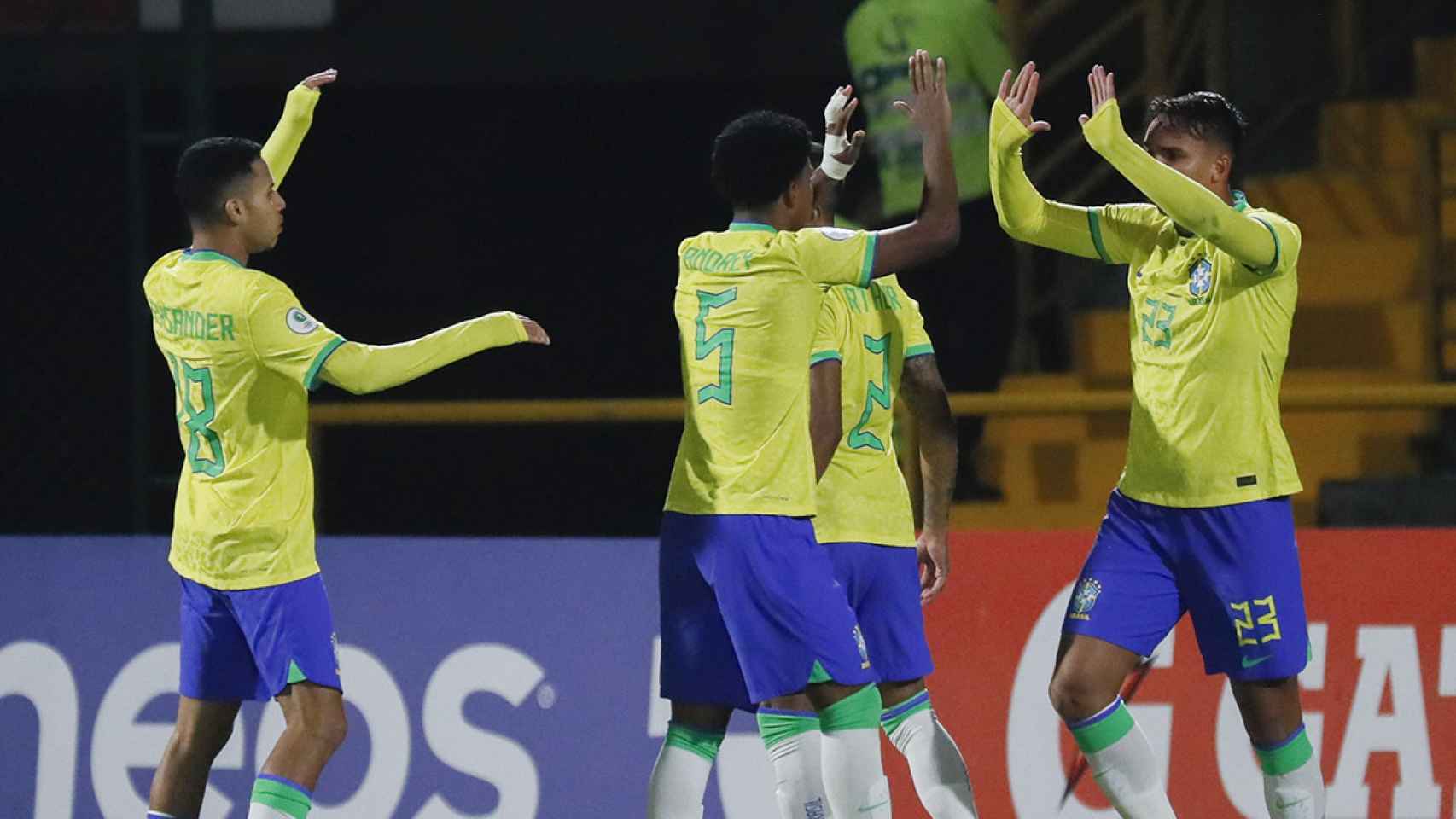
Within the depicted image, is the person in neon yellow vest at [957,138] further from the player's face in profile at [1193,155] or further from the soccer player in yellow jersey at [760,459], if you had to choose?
the soccer player in yellow jersey at [760,459]

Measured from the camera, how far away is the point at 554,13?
11195 millimetres

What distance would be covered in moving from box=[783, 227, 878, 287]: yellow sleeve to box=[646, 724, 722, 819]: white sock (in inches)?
40.7

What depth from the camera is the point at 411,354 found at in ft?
17.7

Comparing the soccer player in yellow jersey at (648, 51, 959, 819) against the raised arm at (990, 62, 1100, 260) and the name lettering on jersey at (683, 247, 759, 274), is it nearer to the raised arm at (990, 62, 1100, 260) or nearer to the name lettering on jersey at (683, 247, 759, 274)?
the name lettering on jersey at (683, 247, 759, 274)

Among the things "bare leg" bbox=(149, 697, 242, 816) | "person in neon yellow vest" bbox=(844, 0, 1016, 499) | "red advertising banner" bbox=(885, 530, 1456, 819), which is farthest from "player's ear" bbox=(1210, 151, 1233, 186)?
"person in neon yellow vest" bbox=(844, 0, 1016, 499)

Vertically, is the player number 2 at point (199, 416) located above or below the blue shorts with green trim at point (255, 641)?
above

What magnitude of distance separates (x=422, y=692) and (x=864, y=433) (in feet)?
5.86

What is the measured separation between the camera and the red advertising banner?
661 centimetres

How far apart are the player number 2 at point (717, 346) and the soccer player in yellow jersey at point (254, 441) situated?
368mm

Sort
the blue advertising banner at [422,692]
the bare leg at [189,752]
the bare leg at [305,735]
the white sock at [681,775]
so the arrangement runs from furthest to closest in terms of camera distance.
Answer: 1. the blue advertising banner at [422,692]
2. the bare leg at [189,752]
3. the bare leg at [305,735]
4. the white sock at [681,775]

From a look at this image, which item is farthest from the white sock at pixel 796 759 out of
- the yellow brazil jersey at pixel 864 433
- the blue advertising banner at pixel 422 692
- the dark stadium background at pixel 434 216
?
the dark stadium background at pixel 434 216

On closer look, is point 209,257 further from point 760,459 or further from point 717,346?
point 760,459

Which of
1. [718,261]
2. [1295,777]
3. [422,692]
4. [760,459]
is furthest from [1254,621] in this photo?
[422,692]

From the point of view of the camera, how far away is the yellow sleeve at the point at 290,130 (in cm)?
607
